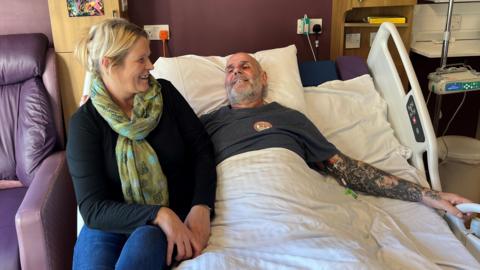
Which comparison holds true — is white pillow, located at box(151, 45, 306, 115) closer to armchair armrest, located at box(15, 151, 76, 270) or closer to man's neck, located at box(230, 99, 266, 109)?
man's neck, located at box(230, 99, 266, 109)

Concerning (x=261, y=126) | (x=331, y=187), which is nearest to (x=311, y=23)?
(x=261, y=126)

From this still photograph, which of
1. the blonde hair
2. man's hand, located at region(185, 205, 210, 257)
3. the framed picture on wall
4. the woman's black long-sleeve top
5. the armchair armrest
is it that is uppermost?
the framed picture on wall

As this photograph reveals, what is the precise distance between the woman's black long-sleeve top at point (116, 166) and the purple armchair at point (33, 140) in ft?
1.48

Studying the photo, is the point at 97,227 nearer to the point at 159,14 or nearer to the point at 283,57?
the point at 283,57

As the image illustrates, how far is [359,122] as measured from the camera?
7.04 ft

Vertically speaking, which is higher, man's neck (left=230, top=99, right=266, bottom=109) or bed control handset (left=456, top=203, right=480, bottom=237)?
Result: man's neck (left=230, top=99, right=266, bottom=109)

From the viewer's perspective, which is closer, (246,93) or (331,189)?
(331,189)

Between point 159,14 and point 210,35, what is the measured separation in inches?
12.4

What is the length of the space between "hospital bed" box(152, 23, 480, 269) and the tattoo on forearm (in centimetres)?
4

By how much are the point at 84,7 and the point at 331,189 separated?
1.52 metres

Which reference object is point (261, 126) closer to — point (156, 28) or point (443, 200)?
point (443, 200)

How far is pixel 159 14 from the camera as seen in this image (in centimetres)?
265

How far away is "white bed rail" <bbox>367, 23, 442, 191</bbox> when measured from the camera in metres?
1.85

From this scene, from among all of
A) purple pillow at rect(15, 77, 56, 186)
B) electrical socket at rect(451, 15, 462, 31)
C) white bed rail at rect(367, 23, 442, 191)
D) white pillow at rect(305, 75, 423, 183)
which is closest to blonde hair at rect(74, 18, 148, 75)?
purple pillow at rect(15, 77, 56, 186)
